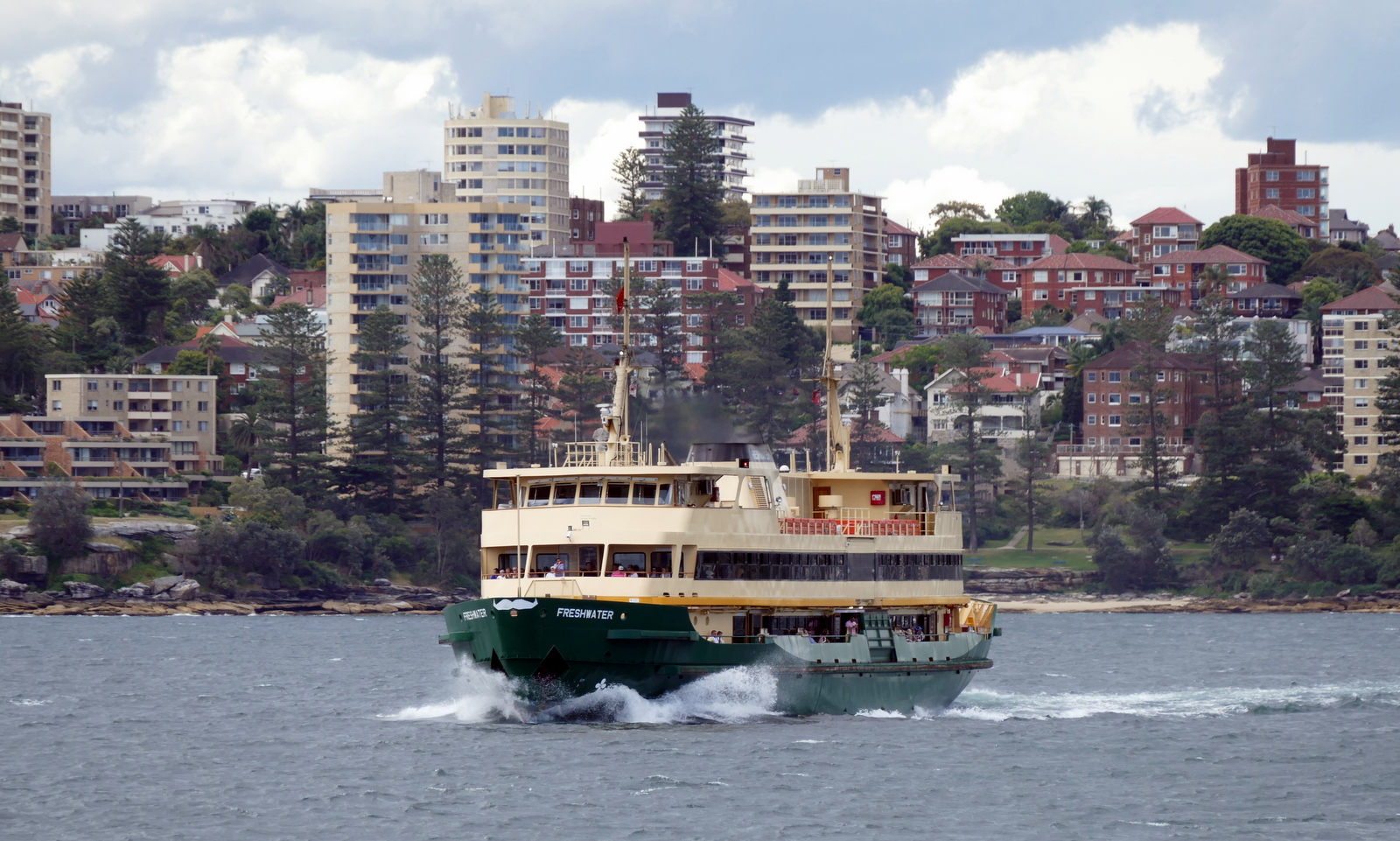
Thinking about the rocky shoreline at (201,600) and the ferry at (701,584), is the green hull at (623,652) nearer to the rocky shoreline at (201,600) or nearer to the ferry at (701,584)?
the ferry at (701,584)

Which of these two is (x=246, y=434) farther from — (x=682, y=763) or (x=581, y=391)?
(x=682, y=763)

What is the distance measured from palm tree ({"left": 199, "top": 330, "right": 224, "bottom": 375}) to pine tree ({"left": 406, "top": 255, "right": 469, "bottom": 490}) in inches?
626

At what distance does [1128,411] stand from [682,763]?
134511 millimetres

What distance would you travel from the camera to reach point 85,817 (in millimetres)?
45062

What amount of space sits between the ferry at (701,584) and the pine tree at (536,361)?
97114 mm

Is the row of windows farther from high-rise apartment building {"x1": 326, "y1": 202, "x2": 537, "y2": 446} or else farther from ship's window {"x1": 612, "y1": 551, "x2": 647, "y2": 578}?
high-rise apartment building {"x1": 326, "y1": 202, "x2": 537, "y2": 446}

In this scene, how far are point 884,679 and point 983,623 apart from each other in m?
7.48

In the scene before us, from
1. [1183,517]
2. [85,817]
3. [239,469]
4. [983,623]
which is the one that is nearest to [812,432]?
[1183,517]

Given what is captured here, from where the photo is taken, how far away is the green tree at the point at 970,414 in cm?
16938

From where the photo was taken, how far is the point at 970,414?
175 metres

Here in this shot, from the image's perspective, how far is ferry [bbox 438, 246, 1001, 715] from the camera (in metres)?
52.6

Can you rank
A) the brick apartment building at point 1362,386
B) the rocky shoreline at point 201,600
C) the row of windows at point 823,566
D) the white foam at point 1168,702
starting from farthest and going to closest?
1. the brick apartment building at point 1362,386
2. the rocky shoreline at point 201,600
3. the white foam at point 1168,702
4. the row of windows at point 823,566

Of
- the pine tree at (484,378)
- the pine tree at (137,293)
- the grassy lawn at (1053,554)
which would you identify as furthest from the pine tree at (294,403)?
the grassy lawn at (1053,554)

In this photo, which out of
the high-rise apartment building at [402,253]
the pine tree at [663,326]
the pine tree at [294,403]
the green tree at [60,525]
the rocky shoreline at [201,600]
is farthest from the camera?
the high-rise apartment building at [402,253]
